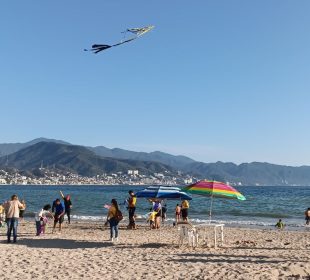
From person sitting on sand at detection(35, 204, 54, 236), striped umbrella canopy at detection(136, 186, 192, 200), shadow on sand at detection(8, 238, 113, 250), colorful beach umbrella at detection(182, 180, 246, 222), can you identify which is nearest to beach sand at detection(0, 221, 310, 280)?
shadow on sand at detection(8, 238, 113, 250)

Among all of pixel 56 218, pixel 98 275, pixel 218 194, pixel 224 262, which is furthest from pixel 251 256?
pixel 56 218

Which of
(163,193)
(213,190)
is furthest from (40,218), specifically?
(213,190)

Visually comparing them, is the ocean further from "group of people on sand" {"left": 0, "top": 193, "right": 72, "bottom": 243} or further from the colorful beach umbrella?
the colorful beach umbrella

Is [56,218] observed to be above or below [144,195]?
below

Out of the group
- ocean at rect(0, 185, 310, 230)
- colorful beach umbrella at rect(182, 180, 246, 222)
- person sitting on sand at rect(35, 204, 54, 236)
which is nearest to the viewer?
colorful beach umbrella at rect(182, 180, 246, 222)

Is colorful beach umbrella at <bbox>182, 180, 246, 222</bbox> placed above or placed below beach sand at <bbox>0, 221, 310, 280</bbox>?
above

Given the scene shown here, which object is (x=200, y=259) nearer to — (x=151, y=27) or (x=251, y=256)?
(x=251, y=256)

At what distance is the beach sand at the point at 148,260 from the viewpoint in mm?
9836

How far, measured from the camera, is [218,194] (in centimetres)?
1368

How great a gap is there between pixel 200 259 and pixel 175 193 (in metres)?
5.87

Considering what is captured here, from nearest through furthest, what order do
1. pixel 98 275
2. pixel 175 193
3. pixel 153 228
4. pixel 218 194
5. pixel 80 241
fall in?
pixel 98 275 → pixel 218 194 → pixel 80 241 → pixel 175 193 → pixel 153 228

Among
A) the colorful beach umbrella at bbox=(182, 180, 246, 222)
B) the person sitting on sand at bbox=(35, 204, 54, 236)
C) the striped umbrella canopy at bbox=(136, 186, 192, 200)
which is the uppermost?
the colorful beach umbrella at bbox=(182, 180, 246, 222)

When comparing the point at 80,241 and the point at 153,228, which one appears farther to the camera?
the point at 153,228

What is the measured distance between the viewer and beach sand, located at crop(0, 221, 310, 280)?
32.3 ft
